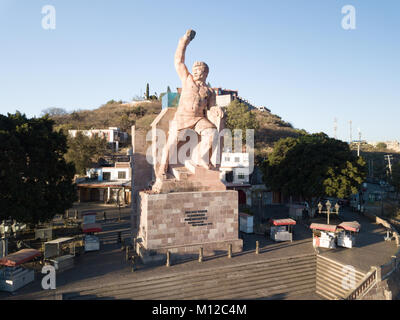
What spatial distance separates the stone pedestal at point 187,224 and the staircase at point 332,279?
11.9 ft

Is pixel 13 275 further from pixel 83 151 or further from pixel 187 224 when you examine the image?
pixel 83 151

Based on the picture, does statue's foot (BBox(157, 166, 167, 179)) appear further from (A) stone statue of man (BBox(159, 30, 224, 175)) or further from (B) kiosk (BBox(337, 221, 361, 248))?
(B) kiosk (BBox(337, 221, 361, 248))

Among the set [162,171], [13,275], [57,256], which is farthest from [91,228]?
[162,171]

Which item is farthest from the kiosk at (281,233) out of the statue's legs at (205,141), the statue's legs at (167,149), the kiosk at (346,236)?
the statue's legs at (167,149)

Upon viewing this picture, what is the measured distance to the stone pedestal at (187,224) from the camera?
11633mm

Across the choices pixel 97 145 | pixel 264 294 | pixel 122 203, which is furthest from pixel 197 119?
pixel 97 145

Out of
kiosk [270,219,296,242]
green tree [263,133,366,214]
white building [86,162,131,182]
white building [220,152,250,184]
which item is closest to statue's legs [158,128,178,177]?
kiosk [270,219,296,242]

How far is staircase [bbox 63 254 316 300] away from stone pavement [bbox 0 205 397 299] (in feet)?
0.96

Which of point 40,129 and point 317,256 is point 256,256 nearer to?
point 317,256

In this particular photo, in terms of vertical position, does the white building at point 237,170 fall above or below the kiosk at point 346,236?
above

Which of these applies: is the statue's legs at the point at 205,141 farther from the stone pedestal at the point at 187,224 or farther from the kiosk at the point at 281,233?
the kiosk at the point at 281,233

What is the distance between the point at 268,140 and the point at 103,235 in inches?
1721

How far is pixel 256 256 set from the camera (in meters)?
12.3

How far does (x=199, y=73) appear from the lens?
1330 centimetres
